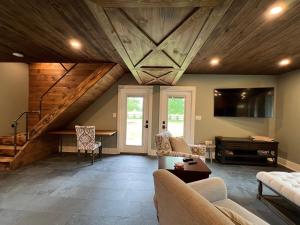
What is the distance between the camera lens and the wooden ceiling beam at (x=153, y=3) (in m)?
1.47

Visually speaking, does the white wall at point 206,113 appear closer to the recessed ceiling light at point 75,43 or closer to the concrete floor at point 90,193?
the concrete floor at point 90,193

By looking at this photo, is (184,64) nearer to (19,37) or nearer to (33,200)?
(19,37)

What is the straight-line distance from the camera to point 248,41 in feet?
9.12

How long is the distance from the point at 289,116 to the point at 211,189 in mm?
4138

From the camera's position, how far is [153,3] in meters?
1.51

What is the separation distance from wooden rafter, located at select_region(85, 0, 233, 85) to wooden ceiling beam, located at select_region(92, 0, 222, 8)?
2cm

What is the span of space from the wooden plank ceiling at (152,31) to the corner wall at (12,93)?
1410 millimetres

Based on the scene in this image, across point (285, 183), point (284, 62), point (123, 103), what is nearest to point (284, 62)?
point (284, 62)

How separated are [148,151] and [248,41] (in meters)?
3.93

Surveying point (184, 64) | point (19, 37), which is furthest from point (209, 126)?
point (19, 37)

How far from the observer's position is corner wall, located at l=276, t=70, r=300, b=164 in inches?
174

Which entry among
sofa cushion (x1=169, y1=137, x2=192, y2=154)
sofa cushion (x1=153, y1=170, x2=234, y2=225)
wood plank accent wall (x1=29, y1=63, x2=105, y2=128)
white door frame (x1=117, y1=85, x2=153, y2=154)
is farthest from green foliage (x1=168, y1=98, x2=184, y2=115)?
sofa cushion (x1=153, y1=170, x2=234, y2=225)

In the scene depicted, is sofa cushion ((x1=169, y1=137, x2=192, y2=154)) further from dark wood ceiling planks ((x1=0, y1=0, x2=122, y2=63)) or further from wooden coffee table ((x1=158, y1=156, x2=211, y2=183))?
dark wood ceiling planks ((x1=0, y1=0, x2=122, y2=63))

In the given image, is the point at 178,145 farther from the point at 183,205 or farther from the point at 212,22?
the point at 183,205
